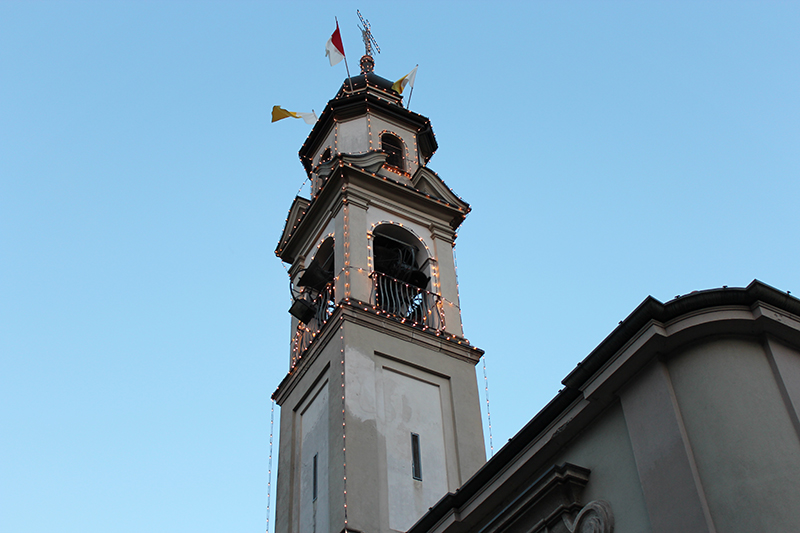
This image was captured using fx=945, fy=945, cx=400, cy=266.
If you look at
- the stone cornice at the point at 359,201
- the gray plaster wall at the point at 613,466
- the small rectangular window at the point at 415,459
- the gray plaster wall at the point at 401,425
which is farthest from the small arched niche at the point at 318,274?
the gray plaster wall at the point at 613,466

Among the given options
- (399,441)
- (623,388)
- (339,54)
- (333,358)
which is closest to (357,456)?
Result: (399,441)

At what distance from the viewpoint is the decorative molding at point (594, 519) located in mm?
11398

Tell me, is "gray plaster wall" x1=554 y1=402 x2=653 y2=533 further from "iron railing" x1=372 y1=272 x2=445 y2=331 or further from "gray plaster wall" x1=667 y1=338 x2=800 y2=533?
"iron railing" x1=372 y1=272 x2=445 y2=331

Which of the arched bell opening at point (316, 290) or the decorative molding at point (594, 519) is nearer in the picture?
the decorative molding at point (594, 519)

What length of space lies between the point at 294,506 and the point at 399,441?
3.02 meters

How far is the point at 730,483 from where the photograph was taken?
1018 centimetres

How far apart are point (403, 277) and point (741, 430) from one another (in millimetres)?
14933

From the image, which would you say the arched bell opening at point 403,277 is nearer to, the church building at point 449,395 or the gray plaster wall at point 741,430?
the church building at point 449,395

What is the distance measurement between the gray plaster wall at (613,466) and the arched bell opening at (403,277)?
10.6 m

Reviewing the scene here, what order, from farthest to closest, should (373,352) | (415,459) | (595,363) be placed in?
(373,352), (415,459), (595,363)

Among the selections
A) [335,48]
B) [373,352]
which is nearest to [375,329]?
[373,352]

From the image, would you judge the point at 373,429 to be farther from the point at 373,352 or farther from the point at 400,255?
the point at 400,255

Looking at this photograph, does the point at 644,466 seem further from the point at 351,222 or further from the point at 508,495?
the point at 351,222

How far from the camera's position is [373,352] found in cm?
2173
